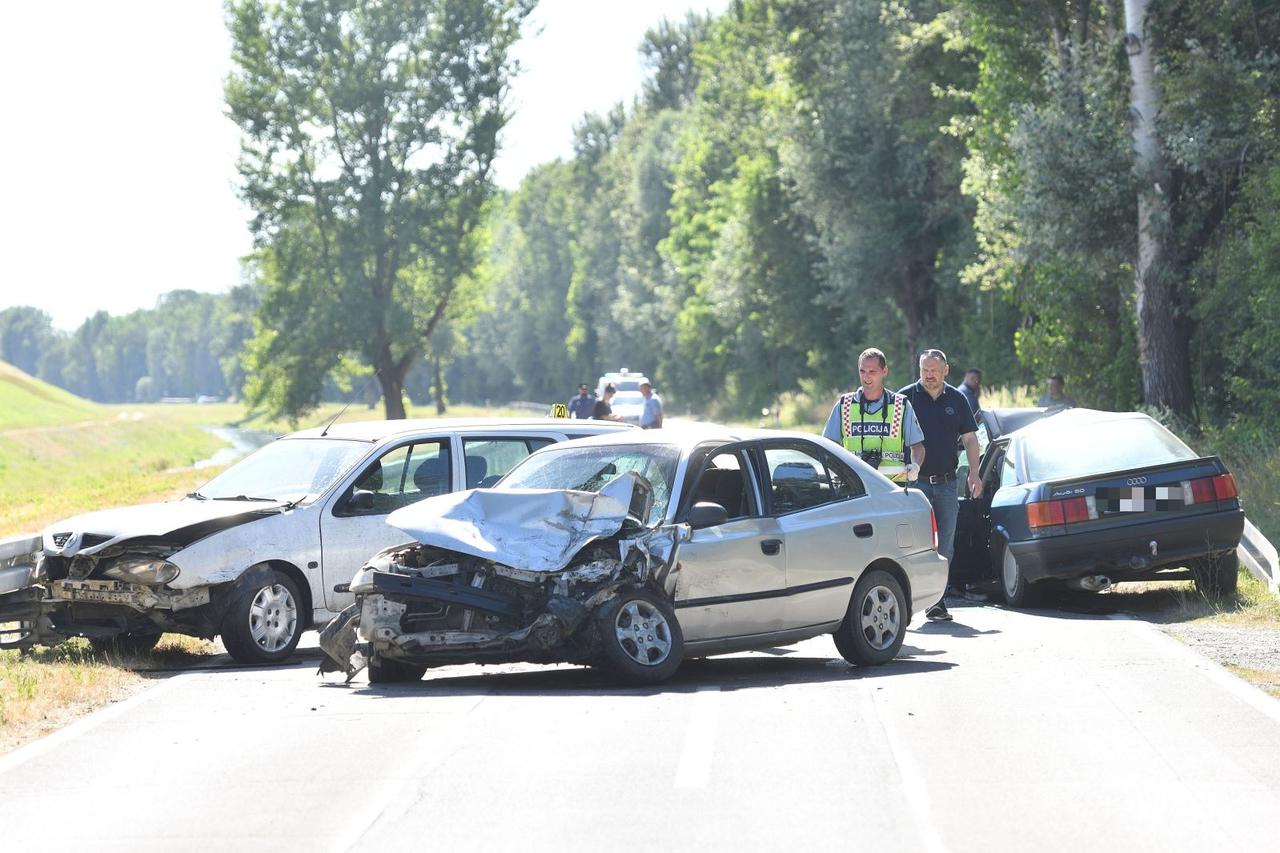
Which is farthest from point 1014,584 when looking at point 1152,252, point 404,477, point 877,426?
point 1152,252

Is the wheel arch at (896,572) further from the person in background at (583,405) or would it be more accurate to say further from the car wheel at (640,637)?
the person in background at (583,405)

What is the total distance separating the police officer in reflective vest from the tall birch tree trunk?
12782 millimetres

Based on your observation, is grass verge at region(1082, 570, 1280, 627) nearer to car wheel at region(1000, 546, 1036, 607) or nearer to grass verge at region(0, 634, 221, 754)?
car wheel at region(1000, 546, 1036, 607)

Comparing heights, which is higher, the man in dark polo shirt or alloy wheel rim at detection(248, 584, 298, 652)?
the man in dark polo shirt

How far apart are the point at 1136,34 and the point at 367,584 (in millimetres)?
17750

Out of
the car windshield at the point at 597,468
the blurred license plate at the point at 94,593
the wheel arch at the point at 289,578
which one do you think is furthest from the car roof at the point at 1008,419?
the blurred license plate at the point at 94,593

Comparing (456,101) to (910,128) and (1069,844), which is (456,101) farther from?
(1069,844)

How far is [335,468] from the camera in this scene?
1261 centimetres

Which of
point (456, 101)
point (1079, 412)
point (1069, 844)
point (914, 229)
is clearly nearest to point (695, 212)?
point (456, 101)

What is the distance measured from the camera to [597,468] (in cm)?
1091

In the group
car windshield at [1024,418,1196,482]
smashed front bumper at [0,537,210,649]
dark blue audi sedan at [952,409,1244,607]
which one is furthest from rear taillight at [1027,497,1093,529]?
smashed front bumper at [0,537,210,649]

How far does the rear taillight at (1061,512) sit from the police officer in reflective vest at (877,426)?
3.45 ft

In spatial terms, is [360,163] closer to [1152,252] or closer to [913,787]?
[1152,252]

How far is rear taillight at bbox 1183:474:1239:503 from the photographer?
1353cm
